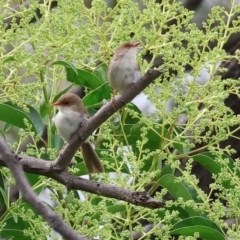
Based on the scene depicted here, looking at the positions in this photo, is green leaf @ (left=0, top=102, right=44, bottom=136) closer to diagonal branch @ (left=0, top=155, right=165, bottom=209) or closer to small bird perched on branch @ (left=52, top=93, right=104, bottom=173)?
small bird perched on branch @ (left=52, top=93, right=104, bottom=173)

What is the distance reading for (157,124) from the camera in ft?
4.57

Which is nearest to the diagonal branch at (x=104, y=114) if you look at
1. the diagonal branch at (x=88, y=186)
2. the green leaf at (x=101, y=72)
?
the diagonal branch at (x=88, y=186)

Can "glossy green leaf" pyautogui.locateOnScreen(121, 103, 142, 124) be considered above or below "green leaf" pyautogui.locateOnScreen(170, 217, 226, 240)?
above

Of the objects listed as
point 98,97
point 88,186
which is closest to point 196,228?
point 88,186

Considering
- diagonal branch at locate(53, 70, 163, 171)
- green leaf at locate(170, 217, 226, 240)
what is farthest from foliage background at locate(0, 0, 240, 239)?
diagonal branch at locate(53, 70, 163, 171)

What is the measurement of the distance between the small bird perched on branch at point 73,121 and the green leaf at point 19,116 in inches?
1.9

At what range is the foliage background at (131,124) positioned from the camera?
1.30 m

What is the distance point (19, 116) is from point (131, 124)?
0.80 ft

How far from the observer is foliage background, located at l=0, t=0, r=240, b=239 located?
1.30m

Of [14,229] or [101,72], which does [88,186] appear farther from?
[101,72]

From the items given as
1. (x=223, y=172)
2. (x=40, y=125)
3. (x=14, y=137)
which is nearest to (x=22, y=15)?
(x=40, y=125)

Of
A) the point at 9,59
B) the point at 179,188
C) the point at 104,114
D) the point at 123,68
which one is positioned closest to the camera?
the point at 104,114

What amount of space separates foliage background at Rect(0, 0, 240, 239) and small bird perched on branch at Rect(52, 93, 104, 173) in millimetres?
28

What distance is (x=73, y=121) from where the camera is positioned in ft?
5.00
